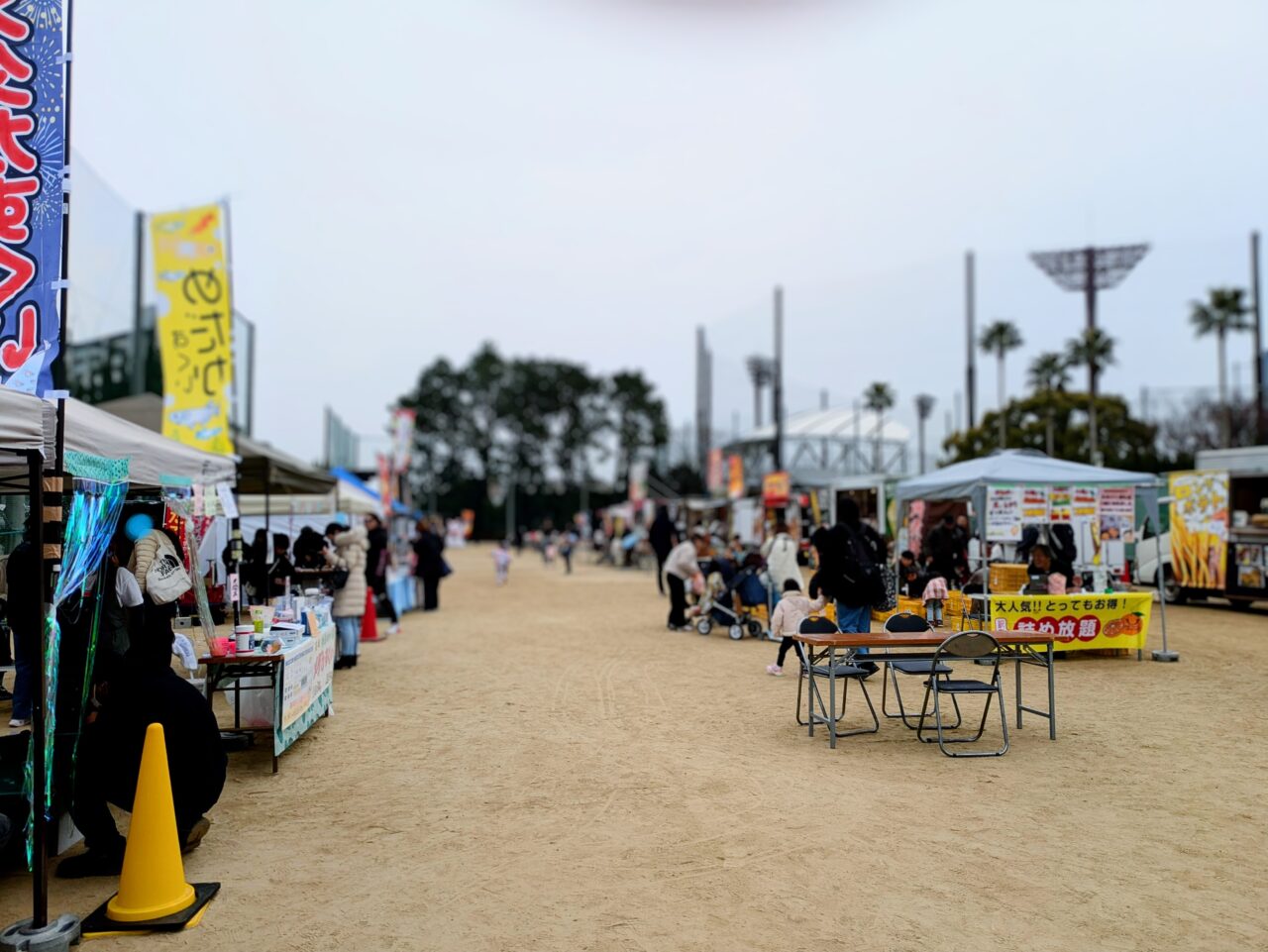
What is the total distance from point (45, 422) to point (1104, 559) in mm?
12718

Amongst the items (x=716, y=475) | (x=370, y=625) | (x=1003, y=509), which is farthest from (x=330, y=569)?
(x=716, y=475)

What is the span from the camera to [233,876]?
412cm

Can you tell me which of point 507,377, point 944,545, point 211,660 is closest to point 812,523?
point 944,545

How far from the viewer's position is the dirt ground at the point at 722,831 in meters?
3.57

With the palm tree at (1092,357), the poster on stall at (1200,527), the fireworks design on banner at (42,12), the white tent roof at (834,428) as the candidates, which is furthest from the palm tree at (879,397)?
the fireworks design on banner at (42,12)

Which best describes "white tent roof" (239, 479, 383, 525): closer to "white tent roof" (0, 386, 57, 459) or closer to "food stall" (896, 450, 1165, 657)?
"food stall" (896, 450, 1165, 657)

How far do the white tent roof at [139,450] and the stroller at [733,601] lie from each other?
7372mm

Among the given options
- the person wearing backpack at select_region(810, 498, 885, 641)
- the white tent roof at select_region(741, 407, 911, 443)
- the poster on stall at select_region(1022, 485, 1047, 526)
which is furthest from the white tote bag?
the white tent roof at select_region(741, 407, 911, 443)

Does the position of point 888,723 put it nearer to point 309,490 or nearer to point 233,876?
point 233,876

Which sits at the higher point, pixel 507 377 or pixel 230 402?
pixel 507 377

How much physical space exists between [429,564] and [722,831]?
41.8 feet

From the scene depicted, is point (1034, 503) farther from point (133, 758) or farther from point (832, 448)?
point (832, 448)

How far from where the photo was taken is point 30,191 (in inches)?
143

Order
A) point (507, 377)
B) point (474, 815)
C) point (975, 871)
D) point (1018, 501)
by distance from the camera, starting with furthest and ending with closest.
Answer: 1. point (507, 377)
2. point (1018, 501)
3. point (474, 815)
4. point (975, 871)
